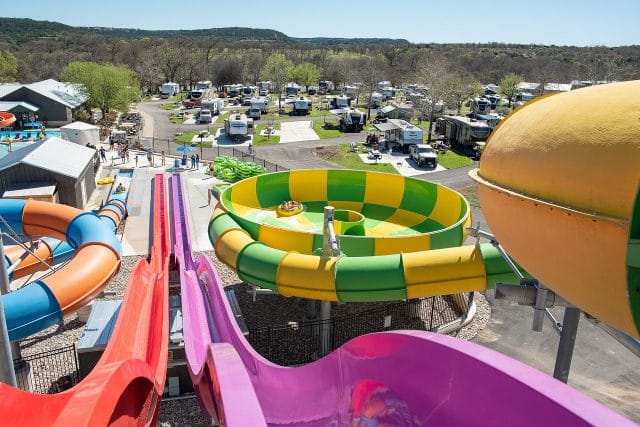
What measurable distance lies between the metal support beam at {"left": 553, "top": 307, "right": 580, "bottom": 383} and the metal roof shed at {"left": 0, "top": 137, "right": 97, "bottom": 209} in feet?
72.1

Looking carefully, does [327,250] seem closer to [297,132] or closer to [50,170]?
[50,170]

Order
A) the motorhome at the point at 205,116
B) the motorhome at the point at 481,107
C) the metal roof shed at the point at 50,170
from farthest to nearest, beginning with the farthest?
the motorhome at the point at 481,107, the motorhome at the point at 205,116, the metal roof shed at the point at 50,170

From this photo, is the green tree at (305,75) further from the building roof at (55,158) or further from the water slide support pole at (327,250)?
the water slide support pole at (327,250)

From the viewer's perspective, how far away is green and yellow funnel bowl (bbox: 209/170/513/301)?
35.0 feet

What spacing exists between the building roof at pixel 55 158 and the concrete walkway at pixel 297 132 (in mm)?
20104

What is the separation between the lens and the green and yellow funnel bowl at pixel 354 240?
10.7m

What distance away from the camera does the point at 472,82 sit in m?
69.4

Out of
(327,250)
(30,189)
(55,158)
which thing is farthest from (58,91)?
(327,250)


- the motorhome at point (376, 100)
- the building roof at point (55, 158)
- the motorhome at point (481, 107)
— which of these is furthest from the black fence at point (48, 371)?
the motorhome at point (481, 107)

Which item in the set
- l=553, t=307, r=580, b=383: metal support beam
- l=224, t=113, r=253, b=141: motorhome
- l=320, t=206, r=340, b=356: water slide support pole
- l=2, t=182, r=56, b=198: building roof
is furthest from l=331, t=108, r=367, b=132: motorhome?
l=553, t=307, r=580, b=383: metal support beam

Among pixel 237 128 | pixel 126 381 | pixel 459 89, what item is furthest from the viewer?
pixel 459 89

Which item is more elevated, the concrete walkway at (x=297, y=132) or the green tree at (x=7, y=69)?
the green tree at (x=7, y=69)

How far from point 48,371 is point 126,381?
6799 mm

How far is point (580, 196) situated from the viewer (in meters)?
3.29
